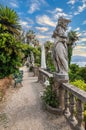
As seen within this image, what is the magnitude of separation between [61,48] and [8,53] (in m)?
2.58

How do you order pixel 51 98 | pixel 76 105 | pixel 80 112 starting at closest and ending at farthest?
pixel 80 112, pixel 76 105, pixel 51 98

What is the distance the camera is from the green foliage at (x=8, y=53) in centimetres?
726

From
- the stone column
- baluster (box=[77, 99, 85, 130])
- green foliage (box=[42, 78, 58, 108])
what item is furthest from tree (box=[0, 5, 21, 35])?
baluster (box=[77, 99, 85, 130])

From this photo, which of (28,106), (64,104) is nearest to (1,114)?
(28,106)

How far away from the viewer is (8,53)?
24.2 ft

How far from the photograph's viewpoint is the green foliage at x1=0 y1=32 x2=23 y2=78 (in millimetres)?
7262

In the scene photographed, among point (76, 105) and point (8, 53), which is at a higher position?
point (8, 53)

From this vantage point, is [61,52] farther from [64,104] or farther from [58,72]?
[64,104]

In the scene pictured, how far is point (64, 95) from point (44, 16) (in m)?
7.90

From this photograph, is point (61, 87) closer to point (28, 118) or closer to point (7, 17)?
point (28, 118)

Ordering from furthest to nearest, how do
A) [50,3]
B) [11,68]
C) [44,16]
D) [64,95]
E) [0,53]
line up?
[44,16] → [50,3] → [11,68] → [0,53] → [64,95]

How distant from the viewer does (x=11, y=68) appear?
823 cm

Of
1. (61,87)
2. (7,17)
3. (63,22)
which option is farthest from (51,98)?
(7,17)

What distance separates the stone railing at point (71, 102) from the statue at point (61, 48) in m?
0.42
